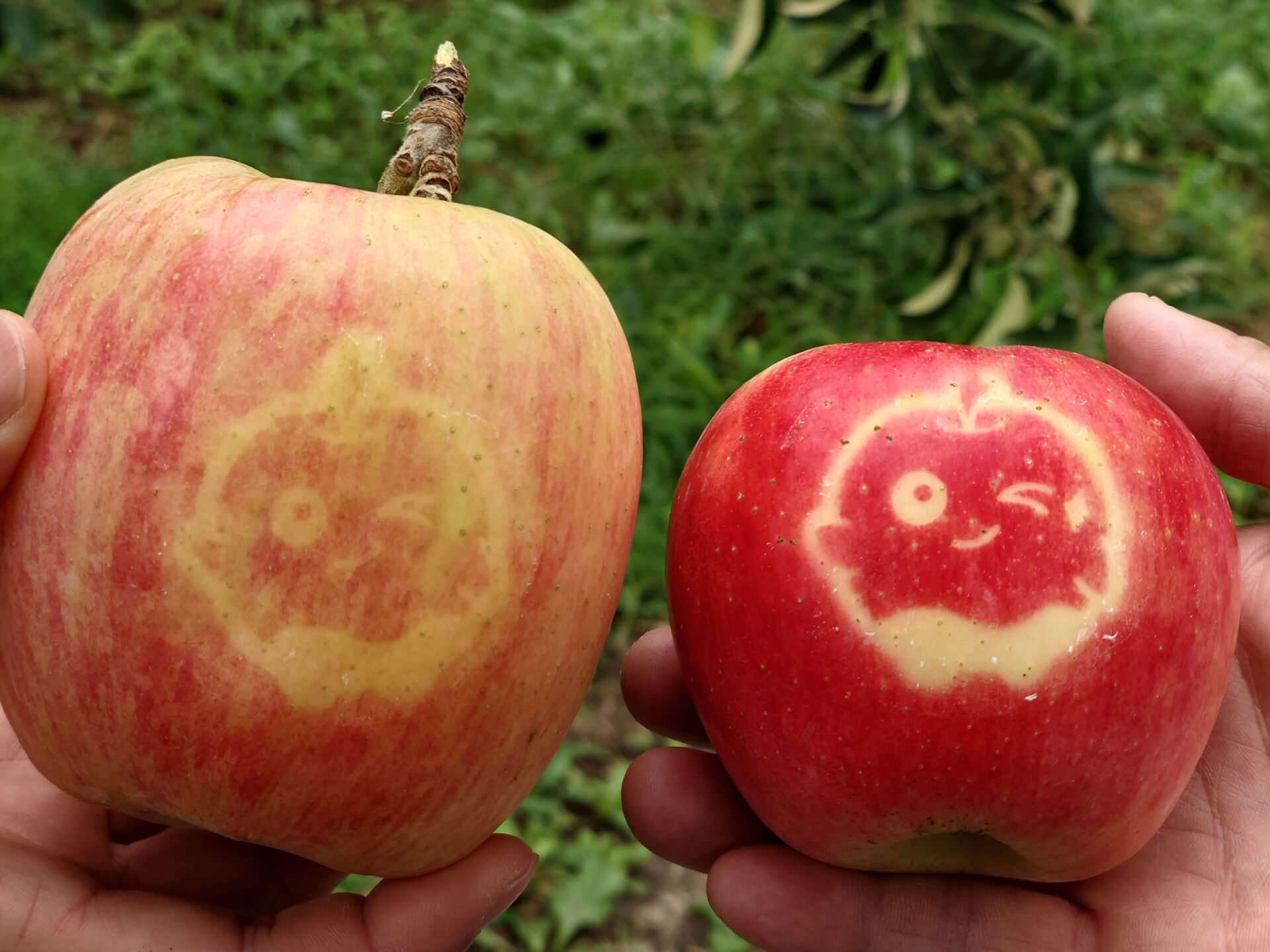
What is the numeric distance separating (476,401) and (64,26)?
345cm

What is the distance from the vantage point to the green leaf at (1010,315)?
2.12 m

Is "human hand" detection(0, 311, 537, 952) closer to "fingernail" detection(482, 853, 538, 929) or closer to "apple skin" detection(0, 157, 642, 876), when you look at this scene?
→ "fingernail" detection(482, 853, 538, 929)

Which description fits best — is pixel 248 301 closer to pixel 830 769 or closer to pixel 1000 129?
pixel 830 769

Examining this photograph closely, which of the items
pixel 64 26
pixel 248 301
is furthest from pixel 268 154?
pixel 248 301

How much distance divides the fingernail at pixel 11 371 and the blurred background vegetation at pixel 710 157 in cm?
124

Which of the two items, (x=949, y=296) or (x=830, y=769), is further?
(x=949, y=296)

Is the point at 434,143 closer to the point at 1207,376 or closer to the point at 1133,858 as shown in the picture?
the point at 1207,376

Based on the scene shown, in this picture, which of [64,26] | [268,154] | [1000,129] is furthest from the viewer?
[64,26]

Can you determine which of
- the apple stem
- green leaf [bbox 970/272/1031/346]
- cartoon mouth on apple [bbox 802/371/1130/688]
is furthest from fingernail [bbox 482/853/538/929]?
green leaf [bbox 970/272/1031/346]

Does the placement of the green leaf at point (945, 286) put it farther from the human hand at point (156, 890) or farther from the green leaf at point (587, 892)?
the human hand at point (156, 890)

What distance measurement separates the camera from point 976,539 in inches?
41.9

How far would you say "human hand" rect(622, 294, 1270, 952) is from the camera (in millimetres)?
1318

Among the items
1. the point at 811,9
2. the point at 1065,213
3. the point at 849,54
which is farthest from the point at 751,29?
the point at 1065,213

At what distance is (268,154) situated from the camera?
3115mm
